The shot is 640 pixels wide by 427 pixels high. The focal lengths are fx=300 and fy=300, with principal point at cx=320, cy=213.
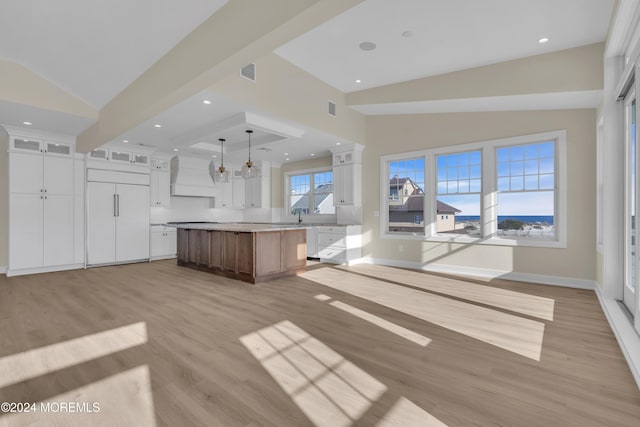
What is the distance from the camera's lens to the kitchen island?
16.0 feet

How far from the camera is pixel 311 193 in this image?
841 cm

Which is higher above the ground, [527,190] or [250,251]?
[527,190]

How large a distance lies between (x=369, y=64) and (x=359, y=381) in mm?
4397

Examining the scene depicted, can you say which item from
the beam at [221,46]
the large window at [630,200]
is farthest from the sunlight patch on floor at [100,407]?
the large window at [630,200]

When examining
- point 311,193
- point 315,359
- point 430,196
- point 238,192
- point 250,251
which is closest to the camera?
point 315,359

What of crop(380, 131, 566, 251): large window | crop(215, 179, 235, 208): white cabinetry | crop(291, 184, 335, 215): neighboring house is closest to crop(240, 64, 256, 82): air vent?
crop(380, 131, 566, 251): large window

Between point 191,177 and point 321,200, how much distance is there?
11.4ft

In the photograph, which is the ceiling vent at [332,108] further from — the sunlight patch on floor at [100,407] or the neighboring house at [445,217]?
the sunlight patch on floor at [100,407]

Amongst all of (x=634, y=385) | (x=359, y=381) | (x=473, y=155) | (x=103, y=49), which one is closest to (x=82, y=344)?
(x=359, y=381)

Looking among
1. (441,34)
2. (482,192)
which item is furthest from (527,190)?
(441,34)

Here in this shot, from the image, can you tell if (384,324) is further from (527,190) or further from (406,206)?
(406,206)

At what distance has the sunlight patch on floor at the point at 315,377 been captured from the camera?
1.68 meters

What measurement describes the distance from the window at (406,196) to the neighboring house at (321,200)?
192cm

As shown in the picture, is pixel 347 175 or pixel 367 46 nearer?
pixel 367 46
